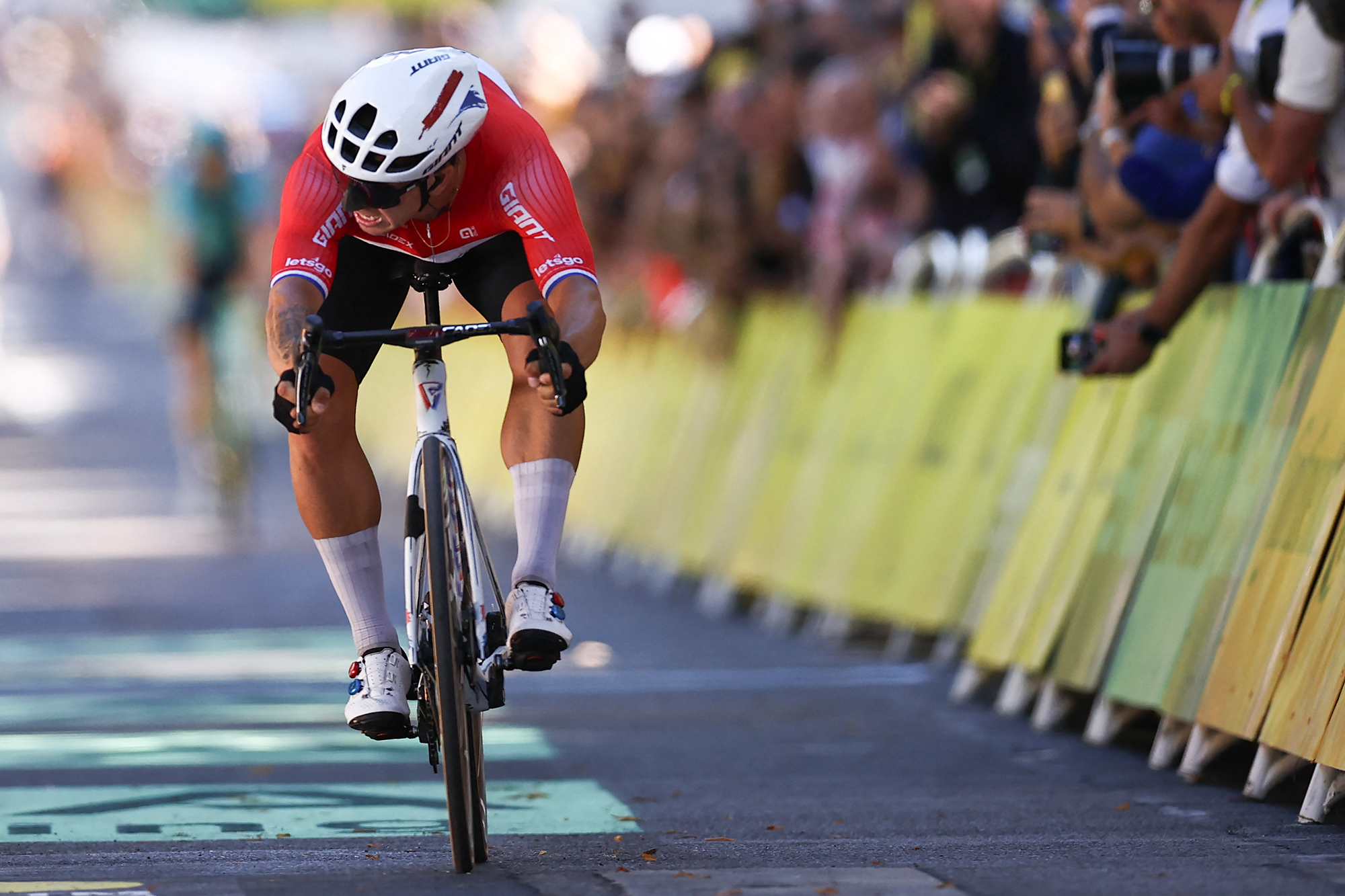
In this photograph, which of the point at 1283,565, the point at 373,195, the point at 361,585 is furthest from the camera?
the point at 1283,565

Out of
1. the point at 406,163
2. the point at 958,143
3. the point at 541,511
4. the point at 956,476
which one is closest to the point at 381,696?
the point at 541,511

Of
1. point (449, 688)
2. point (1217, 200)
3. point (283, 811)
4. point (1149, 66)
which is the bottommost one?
point (283, 811)

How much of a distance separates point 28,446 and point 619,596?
14.4 meters

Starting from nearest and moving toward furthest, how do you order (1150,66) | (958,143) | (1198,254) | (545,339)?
(545,339) < (1198,254) < (1150,66) < (958,143)

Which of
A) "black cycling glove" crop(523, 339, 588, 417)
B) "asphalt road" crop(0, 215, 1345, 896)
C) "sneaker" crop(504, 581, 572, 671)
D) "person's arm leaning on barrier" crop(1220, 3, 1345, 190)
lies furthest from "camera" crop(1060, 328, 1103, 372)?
"black cycling glove" crop(523, 339, 588, 417)

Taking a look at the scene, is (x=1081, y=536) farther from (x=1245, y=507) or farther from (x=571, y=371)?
(x=571, y=371)

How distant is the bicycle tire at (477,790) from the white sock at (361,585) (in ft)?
1.33

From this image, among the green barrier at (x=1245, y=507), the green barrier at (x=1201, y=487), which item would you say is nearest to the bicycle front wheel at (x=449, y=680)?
the green barrier at (x=1245, y=507)

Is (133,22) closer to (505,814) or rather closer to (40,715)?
(40,715)

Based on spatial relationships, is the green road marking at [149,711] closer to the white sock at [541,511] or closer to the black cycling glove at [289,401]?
the white sock at [541,511]

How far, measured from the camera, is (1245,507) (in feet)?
23.0

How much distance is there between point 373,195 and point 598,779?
7.99ft

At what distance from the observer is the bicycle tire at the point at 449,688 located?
539cm

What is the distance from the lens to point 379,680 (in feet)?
19.2
